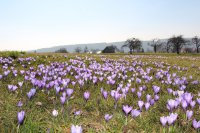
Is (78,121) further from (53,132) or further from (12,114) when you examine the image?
(12,114)

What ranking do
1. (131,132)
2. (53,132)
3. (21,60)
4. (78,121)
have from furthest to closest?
(21,60)
(78,121)
(131,132)
(53,132)

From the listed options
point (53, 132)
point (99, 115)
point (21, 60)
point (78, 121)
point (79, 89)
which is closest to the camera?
point (53, 132)

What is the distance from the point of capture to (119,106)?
5.10 metres

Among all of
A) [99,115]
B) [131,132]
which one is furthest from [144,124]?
[99,115]

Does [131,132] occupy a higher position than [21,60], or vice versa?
[21,60]

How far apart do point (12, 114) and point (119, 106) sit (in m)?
2.07

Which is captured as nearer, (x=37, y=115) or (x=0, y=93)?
(x=37, y=115)

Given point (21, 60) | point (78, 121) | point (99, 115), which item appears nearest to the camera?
point (78, 121)

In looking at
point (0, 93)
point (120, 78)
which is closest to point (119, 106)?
point (0, 93)

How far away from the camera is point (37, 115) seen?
3971 millimetres

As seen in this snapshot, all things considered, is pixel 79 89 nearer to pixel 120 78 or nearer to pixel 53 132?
pixel 120 78

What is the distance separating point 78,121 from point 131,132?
2.67 ft

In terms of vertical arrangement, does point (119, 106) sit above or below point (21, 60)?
below

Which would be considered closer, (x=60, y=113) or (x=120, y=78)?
(x=60, y=113)
